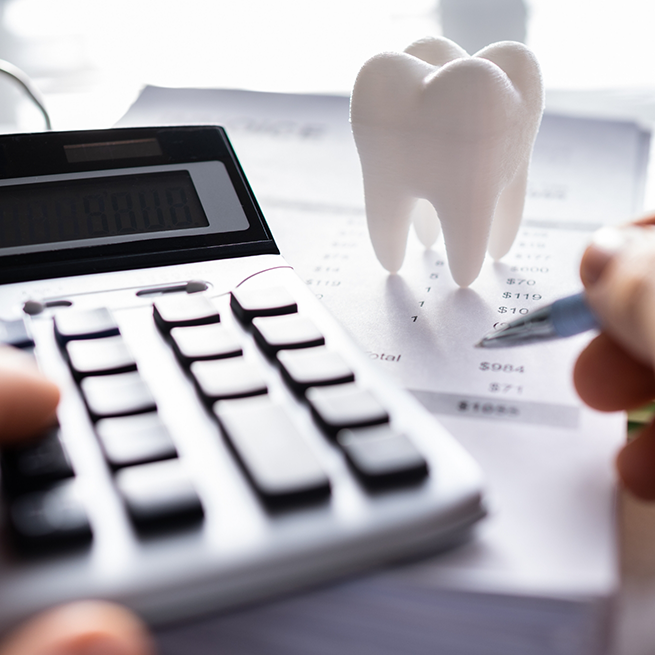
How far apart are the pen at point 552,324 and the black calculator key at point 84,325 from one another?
189mm

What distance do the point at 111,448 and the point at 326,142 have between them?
527mm

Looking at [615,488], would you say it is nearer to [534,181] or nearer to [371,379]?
[371,379]

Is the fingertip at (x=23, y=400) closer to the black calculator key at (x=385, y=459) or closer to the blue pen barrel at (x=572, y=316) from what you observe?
the black calculator key at (x=385, y=459)

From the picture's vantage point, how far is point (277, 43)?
107cm

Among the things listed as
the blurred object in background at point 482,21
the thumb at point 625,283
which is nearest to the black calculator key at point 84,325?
the thumb at point 625,283

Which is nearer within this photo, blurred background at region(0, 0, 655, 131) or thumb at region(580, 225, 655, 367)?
thumb at region(580, 225, 655, 367)

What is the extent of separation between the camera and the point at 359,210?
0.60 meters

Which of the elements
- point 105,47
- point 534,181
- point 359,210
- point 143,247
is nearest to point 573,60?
point 534,181

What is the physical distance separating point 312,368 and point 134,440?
81 mm

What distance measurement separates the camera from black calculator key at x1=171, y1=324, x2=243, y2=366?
327mm

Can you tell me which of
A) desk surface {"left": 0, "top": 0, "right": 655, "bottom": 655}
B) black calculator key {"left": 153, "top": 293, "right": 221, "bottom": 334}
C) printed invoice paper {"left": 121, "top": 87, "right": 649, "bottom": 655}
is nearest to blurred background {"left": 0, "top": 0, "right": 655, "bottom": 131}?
desk surface {"left": 0, "top": 0, "right": 655, "bottom": 655}

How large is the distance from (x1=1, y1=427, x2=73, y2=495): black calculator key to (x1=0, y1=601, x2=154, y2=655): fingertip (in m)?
0.05

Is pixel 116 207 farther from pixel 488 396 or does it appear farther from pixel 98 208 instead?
pixel 488 396

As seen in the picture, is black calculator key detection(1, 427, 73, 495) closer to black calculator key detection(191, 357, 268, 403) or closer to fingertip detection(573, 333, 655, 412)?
black calculator key detection(191, 357, 268, 403)
